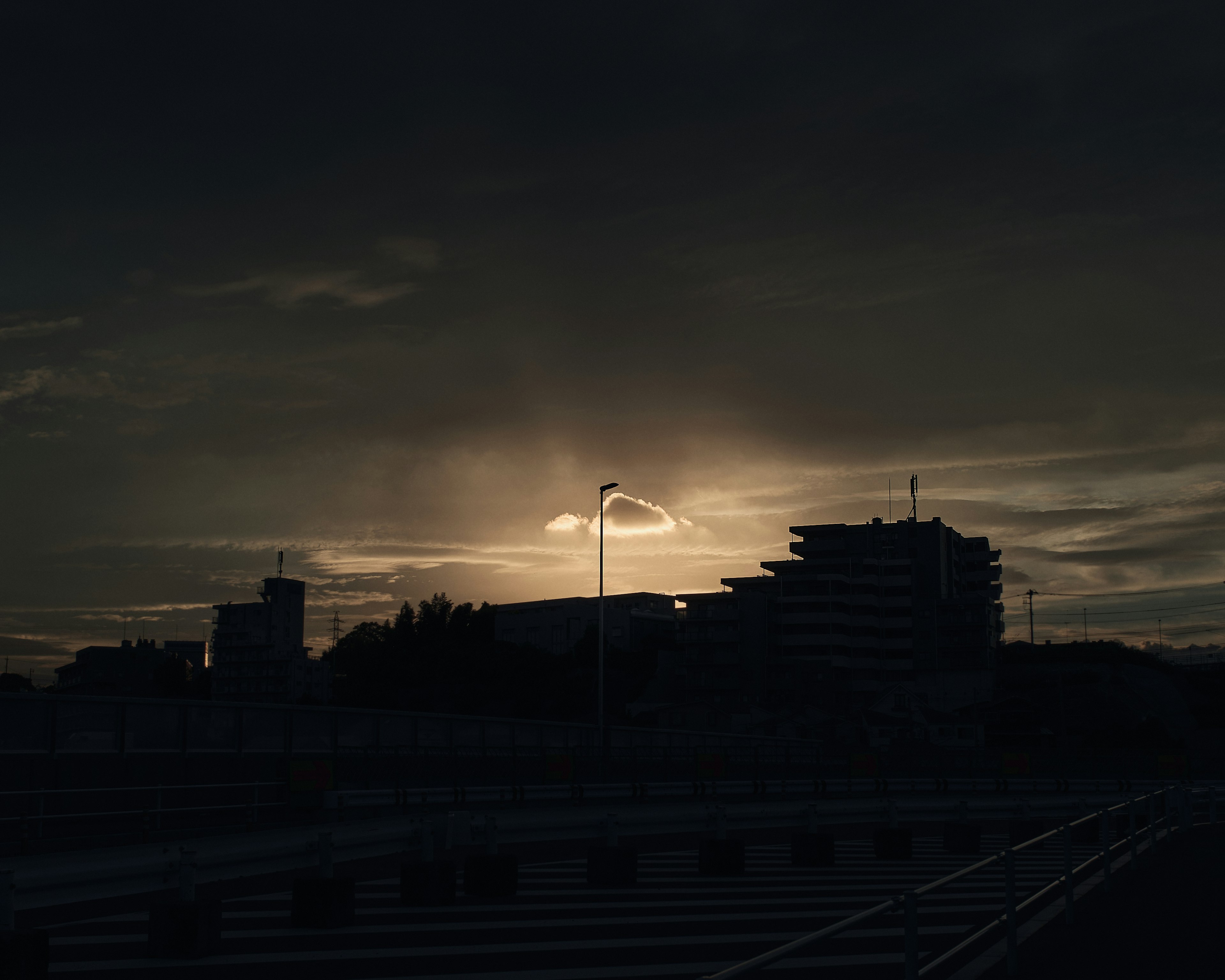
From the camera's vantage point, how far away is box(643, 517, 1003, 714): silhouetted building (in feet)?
416

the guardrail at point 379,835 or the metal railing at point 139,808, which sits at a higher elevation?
the guardrail at point 379,835

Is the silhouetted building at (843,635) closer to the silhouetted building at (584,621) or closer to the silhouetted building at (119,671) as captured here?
the silhouetted building at (584,621)

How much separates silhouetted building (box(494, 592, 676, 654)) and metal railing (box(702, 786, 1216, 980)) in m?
131

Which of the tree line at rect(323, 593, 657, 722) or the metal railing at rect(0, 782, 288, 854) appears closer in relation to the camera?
the metal railing at rect(0, 782, 288, 854)

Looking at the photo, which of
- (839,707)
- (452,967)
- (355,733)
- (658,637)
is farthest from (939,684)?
(452,967)

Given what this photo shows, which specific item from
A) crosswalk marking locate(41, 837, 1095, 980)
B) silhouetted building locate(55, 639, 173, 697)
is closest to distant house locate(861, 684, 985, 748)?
crosswalk marking locate(41, 837, 1095, 980)

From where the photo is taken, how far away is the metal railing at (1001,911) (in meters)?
4.99

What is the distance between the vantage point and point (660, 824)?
53.3 feet

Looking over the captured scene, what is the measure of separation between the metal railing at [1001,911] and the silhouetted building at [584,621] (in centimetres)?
13092

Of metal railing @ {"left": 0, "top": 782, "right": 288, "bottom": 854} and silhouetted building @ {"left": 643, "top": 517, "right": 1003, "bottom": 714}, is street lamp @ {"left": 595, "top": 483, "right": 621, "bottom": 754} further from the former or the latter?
silhouetted building @ {"left": 643, "top": 517, "right": 1003, "bottom": 714}

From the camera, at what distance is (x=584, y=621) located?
535 ft

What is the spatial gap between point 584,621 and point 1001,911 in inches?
5961

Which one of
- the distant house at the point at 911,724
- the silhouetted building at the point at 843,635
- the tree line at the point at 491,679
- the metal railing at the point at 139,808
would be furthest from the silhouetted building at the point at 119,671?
the metal railing at the point at 139,808

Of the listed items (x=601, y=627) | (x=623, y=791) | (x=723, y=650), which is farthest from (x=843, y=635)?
(x=623, y=791)
